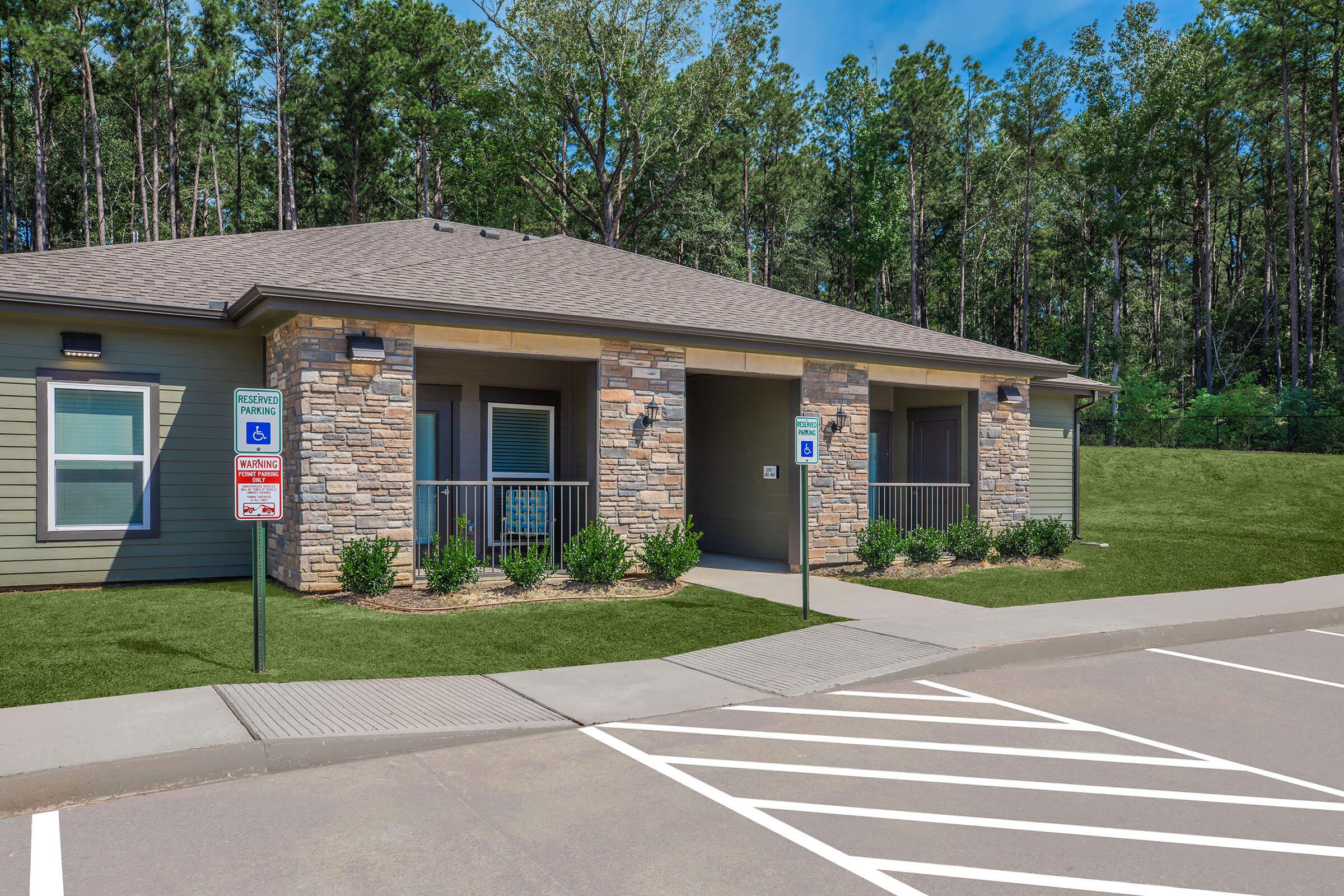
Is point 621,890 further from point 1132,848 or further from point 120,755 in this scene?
point 120,755

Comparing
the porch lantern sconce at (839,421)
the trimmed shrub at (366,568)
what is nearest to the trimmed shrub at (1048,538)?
the porch lantern sconce at (839,421)

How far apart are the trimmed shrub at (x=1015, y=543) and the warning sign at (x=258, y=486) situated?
12.0 metres

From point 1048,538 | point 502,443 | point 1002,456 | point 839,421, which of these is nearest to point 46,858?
point 502,443

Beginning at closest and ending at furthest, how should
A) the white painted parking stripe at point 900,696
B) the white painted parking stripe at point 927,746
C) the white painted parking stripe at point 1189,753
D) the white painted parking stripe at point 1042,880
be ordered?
the white painted parking stripe at point 1042,880, the white painted parking stripe at point 1189,753, the white painted parking stripe at point 927,746, the white painted parking stripe at point 900,696

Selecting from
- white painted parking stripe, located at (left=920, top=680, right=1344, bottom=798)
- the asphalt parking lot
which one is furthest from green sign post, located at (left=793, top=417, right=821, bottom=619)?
the asphalt parking lot

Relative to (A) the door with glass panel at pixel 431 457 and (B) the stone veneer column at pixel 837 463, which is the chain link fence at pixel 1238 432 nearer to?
(B) the stone veneer column at pixel 837 463

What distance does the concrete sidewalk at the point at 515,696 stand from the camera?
4.98 metres

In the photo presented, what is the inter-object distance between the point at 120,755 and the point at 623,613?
19.1 feet

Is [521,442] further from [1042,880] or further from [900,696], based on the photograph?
[1042,880]

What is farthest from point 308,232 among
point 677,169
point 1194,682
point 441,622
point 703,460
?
point 677,169

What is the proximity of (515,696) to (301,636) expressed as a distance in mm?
2991

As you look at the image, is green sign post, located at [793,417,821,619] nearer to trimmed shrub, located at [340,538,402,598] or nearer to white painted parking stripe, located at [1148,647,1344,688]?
white painted parking stripe, located at [1148,647,1344,688]

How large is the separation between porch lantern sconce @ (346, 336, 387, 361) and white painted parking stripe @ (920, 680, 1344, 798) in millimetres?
7375

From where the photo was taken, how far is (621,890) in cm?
367
